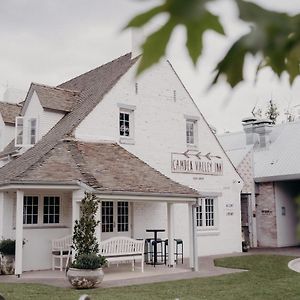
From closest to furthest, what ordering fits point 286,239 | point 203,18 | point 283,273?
point 203,18 < point 283,273 < point 286,239

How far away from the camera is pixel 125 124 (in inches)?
761

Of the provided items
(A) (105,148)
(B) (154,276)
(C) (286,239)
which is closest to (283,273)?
(B) (154,276)

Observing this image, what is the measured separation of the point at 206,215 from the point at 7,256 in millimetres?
9145

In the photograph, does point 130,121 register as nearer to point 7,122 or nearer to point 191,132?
point 191,132

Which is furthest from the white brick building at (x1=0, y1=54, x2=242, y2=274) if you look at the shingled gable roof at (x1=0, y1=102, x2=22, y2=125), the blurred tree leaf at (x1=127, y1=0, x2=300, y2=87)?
the blurred tree leaf at (x1=127, y1=0, x2=300, y2=87)

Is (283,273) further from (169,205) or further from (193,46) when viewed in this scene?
(193,46)

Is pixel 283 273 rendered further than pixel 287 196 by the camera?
No

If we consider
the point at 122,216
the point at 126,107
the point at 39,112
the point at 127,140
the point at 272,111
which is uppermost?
the point at 272,111

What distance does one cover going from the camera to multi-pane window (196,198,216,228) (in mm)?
21031

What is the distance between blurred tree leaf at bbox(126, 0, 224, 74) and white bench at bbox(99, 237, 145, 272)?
13712 millimetres

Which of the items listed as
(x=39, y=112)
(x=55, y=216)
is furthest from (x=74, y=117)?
(x=55, y=216)

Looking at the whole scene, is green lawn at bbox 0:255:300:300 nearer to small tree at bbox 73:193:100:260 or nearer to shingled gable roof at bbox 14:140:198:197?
small tree at bbox 73:193:100:260

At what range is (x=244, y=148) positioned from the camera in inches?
1060

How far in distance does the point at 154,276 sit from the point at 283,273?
4.13 meters
